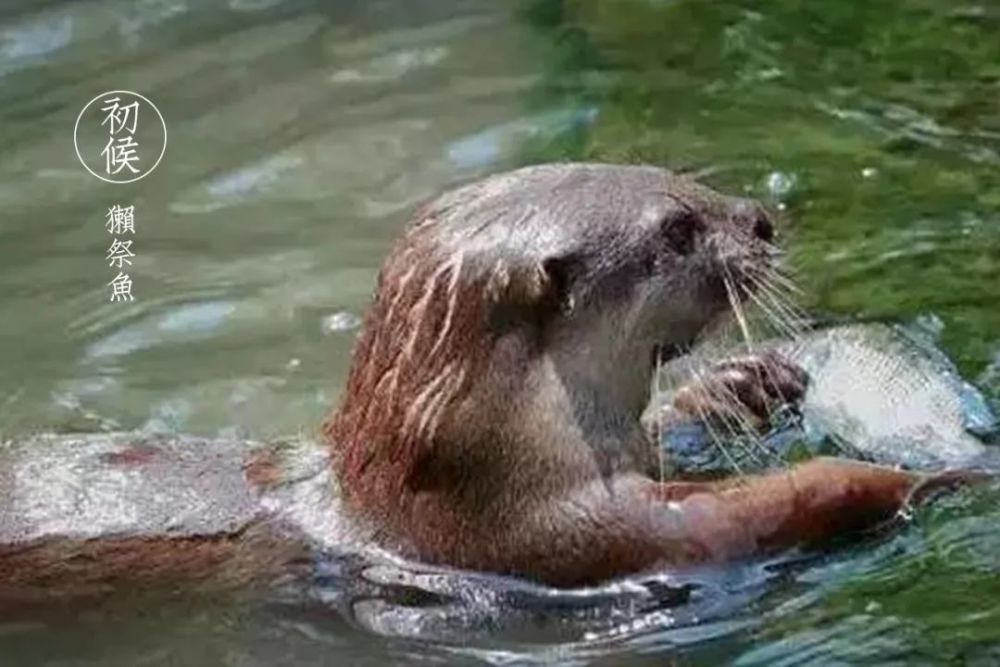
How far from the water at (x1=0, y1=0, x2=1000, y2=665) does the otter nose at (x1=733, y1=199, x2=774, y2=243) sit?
0.60 m

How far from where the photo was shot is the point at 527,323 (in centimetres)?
481

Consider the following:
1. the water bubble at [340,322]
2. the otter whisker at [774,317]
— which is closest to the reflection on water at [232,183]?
the water bubble at [340,322]

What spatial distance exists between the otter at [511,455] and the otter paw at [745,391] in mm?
213

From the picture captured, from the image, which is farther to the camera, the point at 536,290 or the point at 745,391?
the point at 745,391

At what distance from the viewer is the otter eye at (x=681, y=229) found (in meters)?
4.88

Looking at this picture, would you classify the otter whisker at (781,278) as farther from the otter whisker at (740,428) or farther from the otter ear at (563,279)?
the otter ear at (563,279)

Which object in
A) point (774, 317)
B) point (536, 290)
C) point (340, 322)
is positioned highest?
point (536, 290)

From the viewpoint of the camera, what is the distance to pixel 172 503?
4926 millimetres

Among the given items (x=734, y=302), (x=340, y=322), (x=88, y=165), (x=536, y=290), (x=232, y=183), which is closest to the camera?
(x=536, y=290)

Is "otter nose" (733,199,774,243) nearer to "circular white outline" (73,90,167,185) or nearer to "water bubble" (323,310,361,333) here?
"water bubble" (323,310,361,333)

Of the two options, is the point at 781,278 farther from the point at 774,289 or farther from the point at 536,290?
the point at 536,290

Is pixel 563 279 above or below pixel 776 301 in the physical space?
above

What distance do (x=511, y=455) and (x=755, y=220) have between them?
65cm

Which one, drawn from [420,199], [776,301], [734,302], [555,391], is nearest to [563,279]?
[555,391]
